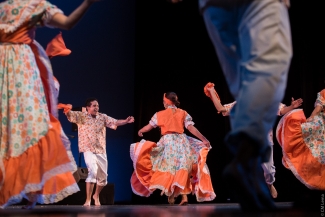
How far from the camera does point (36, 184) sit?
2725mm

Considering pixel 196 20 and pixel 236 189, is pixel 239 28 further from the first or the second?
pixel 196 20

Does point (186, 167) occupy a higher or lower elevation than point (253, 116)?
lower

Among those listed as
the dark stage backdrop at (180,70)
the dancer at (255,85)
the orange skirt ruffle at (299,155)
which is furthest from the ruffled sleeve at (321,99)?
the dancer at (255,85)

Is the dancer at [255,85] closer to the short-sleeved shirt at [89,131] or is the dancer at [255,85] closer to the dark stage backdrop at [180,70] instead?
the short-sleeved shirt at [89,131]

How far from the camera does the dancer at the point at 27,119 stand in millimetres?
2744

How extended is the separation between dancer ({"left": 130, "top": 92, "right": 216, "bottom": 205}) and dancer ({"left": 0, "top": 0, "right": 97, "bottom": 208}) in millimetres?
3471


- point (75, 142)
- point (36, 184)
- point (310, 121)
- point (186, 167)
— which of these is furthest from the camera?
point (75, 142)

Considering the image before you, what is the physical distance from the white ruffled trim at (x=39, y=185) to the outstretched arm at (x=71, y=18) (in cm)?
81

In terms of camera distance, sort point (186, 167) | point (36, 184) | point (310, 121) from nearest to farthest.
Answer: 1. point (36, 184)
2. point (310, 121)
3. point (186, 167)

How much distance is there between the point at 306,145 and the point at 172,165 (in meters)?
1.73

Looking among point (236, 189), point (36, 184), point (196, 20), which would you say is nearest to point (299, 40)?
point (196, 20)

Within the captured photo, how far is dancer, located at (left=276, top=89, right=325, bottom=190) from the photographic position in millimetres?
5641

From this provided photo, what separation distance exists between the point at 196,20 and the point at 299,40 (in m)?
1.81

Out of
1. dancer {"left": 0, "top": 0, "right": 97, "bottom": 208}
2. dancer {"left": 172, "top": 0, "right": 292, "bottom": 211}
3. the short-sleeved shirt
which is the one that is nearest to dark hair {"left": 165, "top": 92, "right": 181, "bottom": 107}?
the short-sleeved shirt
